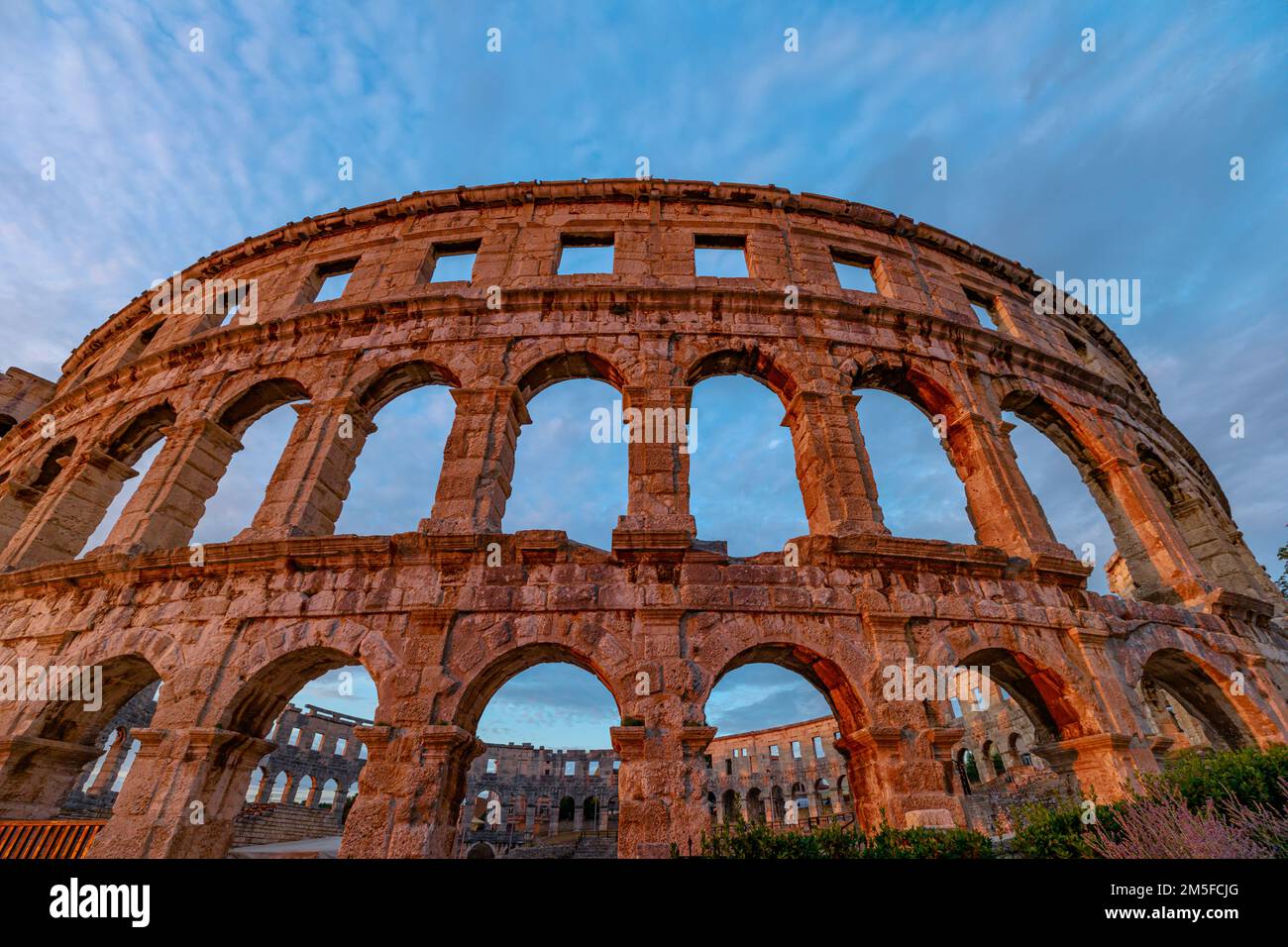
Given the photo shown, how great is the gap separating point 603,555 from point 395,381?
18.6ft

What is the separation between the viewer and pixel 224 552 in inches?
303

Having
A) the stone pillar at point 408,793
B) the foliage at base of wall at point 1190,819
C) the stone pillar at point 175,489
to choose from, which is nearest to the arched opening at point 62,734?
the stone pillar at point 175,489

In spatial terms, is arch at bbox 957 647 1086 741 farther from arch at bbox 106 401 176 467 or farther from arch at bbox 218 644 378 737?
arch at bbox 106 401 176 467

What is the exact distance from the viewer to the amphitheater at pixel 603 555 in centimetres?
658

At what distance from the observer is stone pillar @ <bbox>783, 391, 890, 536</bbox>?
26.9 feet

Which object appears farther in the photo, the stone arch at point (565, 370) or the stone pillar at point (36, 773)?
the stone arch at point (565, 370)

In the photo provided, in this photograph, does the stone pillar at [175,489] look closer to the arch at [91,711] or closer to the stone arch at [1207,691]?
the arch at [91,711]

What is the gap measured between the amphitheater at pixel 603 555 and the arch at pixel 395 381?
6cm

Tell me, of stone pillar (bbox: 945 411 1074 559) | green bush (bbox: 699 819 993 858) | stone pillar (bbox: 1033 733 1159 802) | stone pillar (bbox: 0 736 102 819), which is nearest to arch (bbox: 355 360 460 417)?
stone pillar (bbox: 0 736 102 819)

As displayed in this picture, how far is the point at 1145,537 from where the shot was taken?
395 inches

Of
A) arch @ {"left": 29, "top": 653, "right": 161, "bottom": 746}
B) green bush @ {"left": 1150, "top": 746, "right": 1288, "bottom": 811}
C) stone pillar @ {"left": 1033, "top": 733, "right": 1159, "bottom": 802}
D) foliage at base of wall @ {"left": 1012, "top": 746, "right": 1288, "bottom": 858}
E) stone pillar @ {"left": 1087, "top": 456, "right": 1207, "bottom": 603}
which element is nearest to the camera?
foliage at base of wall @ {"left": 1012, "top": 746, "right": 1288, "bottom": 858}

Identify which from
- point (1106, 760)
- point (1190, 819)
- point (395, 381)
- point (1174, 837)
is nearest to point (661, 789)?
point (1174, 837)

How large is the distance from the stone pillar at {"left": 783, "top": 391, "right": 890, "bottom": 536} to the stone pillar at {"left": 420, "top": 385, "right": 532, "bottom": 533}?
467 cm
